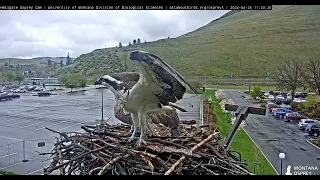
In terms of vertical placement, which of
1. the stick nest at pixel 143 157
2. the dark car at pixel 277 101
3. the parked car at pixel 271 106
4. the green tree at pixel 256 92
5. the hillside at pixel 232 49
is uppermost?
the hillside at pixel 232 49

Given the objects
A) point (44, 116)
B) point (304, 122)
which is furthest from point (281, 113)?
point (44, 116)

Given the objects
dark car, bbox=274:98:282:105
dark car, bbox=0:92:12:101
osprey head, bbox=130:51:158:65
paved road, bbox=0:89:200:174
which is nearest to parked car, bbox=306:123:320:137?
dark car, bbox=274:98:282:105

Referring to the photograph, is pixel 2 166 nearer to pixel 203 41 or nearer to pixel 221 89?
pixel 221 89

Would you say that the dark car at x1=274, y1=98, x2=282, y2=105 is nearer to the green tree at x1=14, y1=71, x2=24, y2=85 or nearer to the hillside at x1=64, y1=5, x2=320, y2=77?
the hillside at x1=64, y1=5, x2=320, y2=77

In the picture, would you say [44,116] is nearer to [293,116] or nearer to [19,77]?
[19,77]

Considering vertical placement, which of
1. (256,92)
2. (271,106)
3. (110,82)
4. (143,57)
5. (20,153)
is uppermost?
(143,57)

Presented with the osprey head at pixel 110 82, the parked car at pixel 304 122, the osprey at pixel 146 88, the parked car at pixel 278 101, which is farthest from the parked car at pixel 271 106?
the osprey head at pixel 110 82

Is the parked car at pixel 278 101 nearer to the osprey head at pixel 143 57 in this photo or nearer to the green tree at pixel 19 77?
the osprey head at pixel 143 57

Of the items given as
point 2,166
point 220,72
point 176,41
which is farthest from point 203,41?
point 2,166
